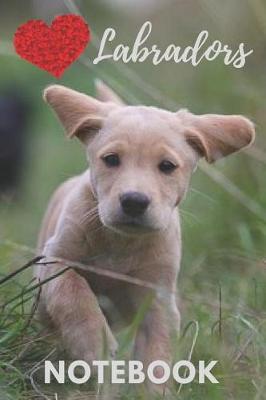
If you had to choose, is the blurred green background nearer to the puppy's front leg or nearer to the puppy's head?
the puppy's front leg

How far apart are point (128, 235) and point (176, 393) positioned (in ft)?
1.96

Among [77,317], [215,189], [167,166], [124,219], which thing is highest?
[167,166]

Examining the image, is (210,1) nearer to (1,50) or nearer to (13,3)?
(1,50)

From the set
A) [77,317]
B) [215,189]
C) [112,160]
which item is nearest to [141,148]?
[112,160]

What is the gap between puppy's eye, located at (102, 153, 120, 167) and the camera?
14.4 ft

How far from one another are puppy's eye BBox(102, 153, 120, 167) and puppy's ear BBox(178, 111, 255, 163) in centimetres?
33

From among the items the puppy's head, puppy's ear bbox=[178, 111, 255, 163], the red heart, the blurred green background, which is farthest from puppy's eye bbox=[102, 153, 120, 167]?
the blurred green background

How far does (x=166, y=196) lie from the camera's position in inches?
173

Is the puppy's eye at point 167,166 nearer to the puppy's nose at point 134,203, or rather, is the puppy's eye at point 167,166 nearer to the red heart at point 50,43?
the puppy's nose at point 134,203

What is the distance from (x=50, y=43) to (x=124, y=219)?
0.89 m

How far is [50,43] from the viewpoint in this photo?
188 inches

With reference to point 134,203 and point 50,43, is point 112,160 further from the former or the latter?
point 50,43

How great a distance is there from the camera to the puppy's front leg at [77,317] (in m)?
4.38

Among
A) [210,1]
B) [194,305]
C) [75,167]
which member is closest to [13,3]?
[75,167]
